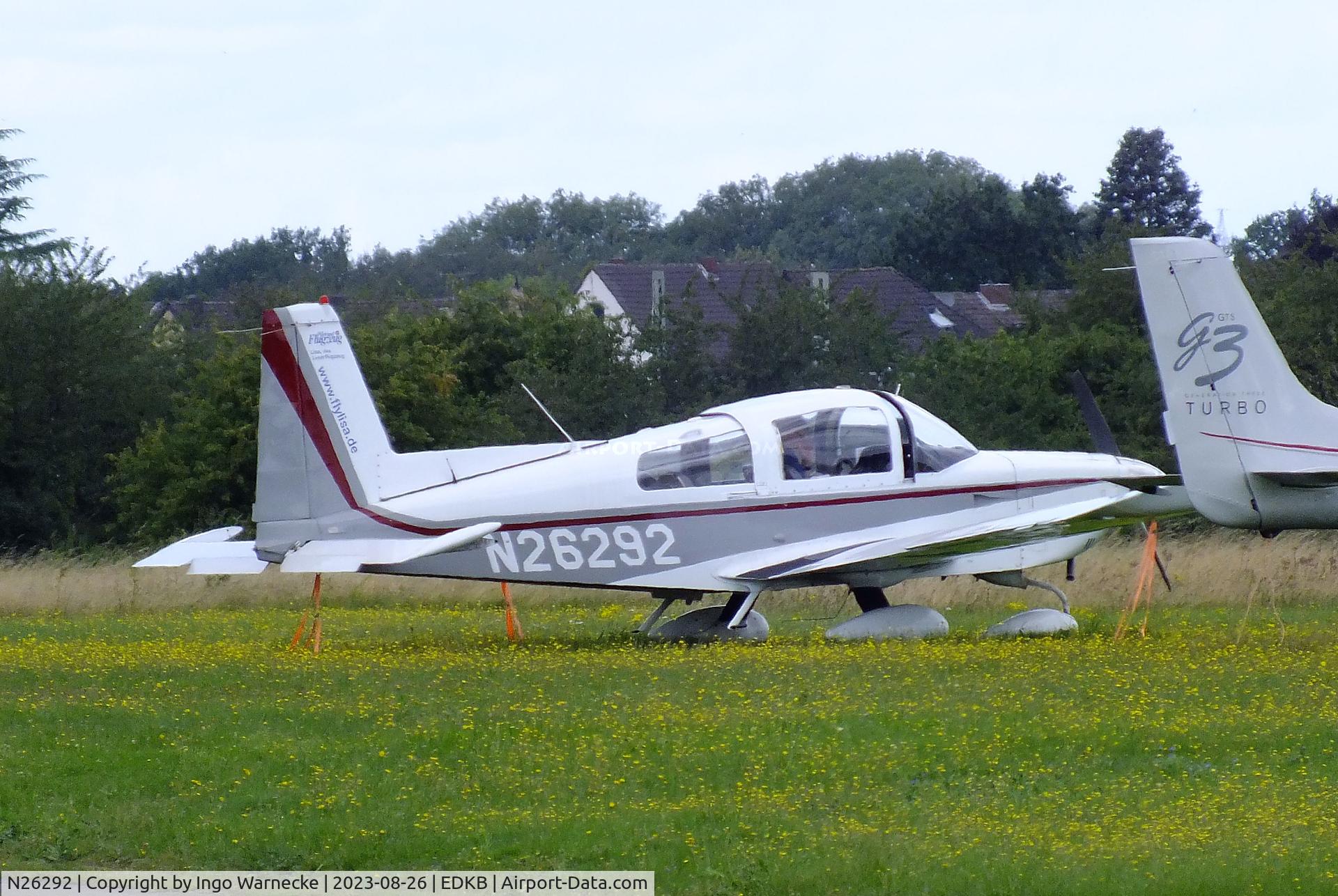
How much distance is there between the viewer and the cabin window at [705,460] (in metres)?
13.5

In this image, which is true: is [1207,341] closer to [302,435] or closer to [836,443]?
[836,443]

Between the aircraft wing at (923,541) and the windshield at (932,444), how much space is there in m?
0.46

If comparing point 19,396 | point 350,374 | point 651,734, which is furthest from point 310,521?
point 19,396

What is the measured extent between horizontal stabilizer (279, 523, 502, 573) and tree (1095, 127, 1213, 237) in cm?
8081

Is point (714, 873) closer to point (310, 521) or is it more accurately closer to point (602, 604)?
point (310, 521)

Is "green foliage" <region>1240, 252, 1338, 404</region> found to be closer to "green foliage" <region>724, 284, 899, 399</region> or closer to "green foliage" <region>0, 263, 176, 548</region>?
"green foliage" <region>724, 284, 899, 399</region>

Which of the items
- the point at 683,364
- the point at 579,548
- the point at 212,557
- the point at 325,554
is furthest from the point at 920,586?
the point at 683,364

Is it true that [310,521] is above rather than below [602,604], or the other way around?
above

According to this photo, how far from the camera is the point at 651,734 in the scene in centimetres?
949

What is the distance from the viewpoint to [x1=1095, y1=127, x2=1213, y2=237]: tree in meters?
88.8

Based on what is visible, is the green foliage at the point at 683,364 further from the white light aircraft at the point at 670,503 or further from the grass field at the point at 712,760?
the white light aircraft at the point at 670,503

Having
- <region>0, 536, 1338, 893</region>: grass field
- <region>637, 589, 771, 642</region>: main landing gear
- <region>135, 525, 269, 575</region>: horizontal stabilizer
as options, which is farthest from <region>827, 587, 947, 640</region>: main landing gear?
<region>135, 525, 269, 575</region>: horizontal stabilizer

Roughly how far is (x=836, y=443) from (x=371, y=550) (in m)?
4.03

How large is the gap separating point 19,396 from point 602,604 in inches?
710
